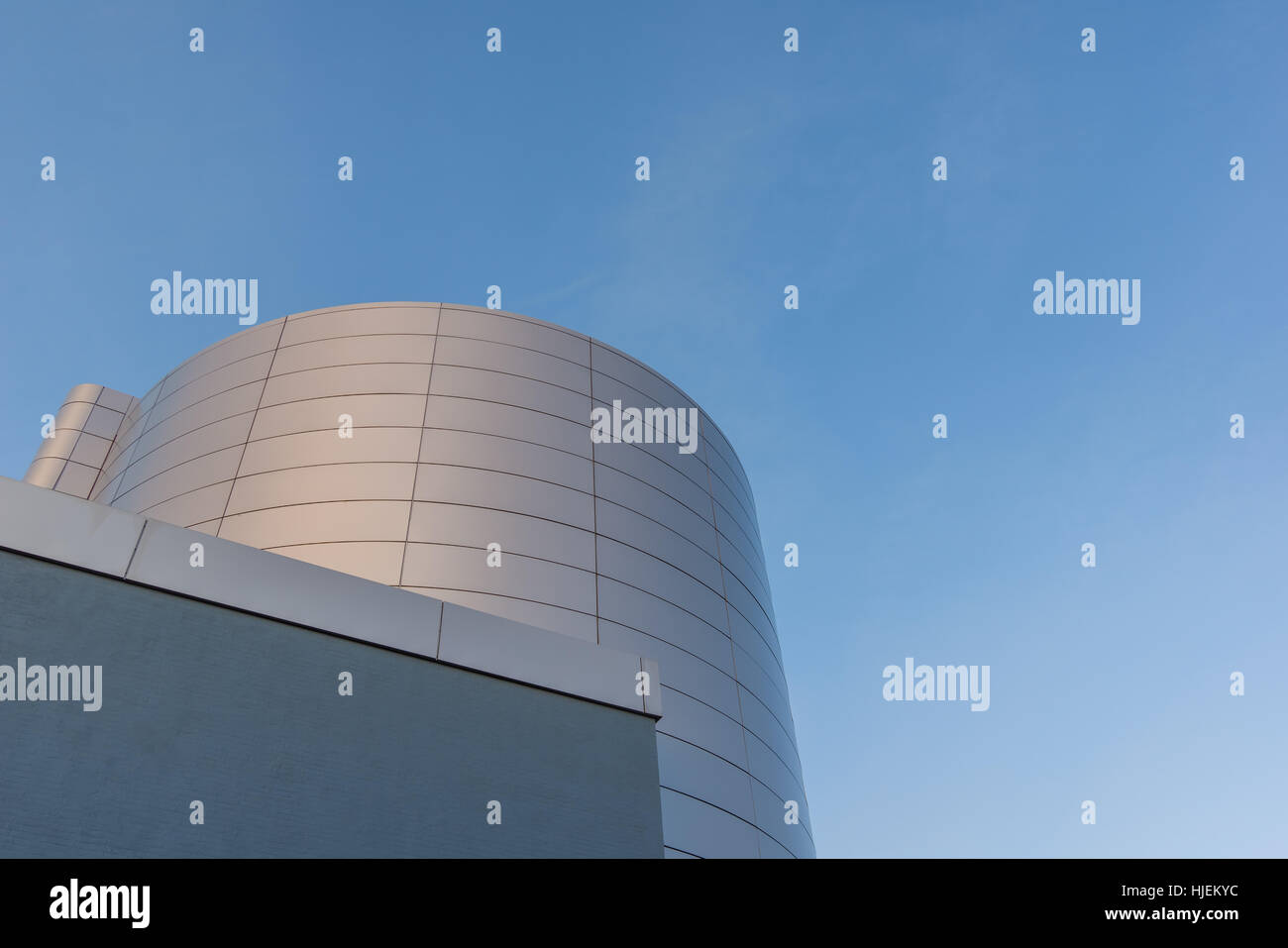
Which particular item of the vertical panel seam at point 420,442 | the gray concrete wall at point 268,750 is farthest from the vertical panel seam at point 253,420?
the gray concrete wall at point 268,750

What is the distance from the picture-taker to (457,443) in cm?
1750

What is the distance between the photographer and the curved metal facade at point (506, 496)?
15844mm

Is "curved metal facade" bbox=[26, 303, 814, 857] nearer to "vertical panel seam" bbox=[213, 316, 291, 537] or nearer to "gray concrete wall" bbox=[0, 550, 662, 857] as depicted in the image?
"vertical panel seam" bbox=[213, 316, 291, 537]

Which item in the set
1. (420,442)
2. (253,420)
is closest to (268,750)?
(420,442)

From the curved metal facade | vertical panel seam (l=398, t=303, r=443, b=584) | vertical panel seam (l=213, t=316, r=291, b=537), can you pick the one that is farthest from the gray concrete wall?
vertical panel seam (l=213, t=316, r=291, b=537)

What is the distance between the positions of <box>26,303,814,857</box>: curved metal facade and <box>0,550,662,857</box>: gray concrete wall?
5037mm

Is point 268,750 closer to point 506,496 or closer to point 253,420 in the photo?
point 506,496

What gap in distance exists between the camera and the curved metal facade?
1584 cm

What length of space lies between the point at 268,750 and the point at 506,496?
8816 mm

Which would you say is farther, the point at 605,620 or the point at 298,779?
the point at 605,620

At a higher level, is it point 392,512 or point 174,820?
point 392,512
